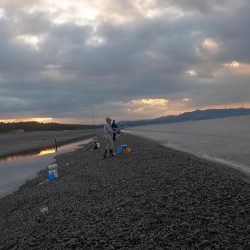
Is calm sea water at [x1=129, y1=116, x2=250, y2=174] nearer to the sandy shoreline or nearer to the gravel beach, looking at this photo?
the gravel beach

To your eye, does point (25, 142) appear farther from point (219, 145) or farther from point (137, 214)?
point (137, 214)


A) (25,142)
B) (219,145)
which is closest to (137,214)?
(219,145)

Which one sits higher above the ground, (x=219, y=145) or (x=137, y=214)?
(x=137, y=214)

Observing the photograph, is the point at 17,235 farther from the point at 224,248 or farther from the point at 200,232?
the point at 224,248

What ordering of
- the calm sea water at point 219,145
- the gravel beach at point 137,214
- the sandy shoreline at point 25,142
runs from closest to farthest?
the gravel beach at point 137,214, the calm sea water at point 219,145, the sandy shoreline at point 25,142

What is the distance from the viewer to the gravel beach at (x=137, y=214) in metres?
8.76

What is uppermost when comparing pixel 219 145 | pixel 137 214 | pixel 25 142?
pixel 25 142

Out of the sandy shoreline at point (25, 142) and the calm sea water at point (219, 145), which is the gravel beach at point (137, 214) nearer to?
the calm sea water at point (219, 145)

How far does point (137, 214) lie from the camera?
10.7 m

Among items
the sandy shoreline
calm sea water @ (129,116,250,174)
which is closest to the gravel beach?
calm sea water @ (129,116,250,174)

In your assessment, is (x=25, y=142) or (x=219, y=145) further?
(x=25, y=142)

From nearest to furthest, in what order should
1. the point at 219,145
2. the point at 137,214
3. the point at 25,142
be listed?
the point at 137,214, the point at 219,145, the point at 25,142

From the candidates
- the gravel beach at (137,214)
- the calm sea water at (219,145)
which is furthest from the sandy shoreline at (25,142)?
the gravel beach at (137,214)

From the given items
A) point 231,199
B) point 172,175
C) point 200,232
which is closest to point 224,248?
point 200,232
